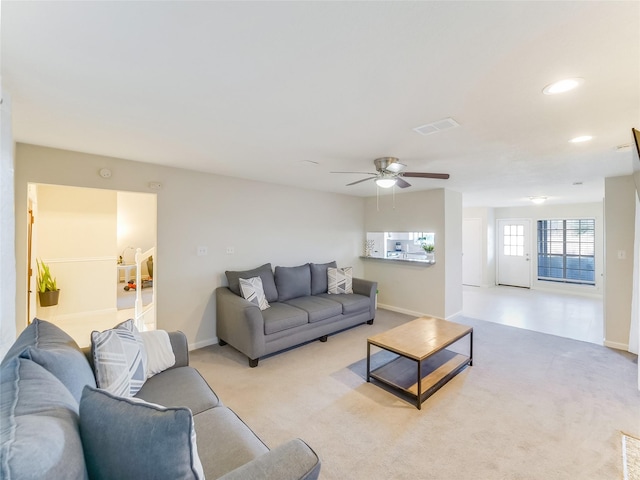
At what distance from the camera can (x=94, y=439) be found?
871 mm

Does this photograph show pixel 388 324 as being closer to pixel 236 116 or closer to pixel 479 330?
pixel 479 330

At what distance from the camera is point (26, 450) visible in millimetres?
637

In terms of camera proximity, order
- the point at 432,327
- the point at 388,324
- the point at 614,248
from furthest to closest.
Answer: the point at 388,324, the point at 614,248, the point at 432,327

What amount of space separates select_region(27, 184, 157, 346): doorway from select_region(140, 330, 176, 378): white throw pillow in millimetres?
2657

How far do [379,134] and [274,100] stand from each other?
0.95 metres

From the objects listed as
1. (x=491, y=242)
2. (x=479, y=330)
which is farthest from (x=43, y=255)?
(x=491, y=242)

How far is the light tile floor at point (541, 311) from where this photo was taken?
4367mm

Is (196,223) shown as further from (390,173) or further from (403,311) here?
(403,311)

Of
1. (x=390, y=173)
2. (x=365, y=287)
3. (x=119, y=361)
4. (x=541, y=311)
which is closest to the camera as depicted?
(x=119, y=361)

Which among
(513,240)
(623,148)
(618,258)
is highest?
(623,148)

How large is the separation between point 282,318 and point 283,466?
2338mm

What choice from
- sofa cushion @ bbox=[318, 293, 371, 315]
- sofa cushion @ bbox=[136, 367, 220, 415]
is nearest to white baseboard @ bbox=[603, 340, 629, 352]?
sofa cushion @ bbox=[318, 293, 371, 315]

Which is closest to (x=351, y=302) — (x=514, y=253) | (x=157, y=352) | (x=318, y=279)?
(x=318, y=279)

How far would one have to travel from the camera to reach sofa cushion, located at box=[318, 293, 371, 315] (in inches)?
161
